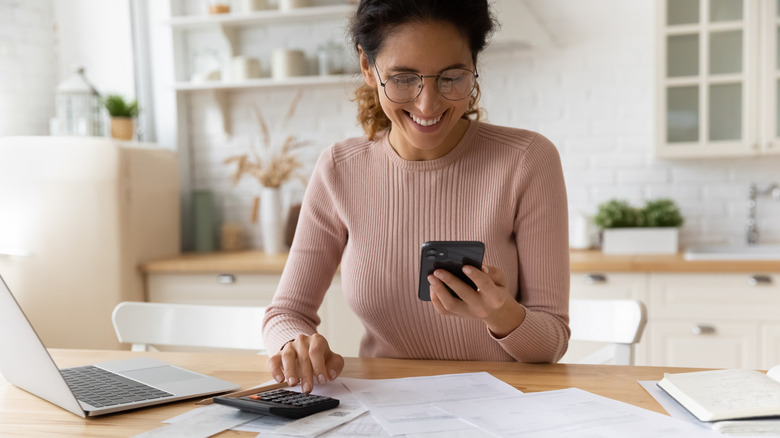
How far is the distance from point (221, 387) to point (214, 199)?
8.74ft

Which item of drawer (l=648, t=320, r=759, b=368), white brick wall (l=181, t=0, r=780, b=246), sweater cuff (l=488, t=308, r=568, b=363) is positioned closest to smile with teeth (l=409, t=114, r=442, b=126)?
sweater cuff (l=488, t=308, r=568, b=363)

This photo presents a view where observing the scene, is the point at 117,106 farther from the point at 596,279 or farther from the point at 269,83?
the point at 596,279

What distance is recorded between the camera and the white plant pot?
299 cm

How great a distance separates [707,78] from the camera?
2.91 meters

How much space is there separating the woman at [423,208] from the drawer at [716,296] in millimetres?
1420

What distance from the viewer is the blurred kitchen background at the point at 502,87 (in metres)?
2.91

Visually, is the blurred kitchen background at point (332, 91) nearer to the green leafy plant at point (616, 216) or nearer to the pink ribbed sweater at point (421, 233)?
the green leafy plant at point (616, 216)

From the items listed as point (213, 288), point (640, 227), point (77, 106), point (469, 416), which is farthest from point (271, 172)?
point (469, 416)

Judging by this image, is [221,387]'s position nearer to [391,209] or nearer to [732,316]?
[391,209]

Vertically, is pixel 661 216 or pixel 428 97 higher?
pixel 428 97

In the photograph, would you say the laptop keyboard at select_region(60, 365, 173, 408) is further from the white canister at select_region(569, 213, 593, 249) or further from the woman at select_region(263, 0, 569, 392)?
the white canister at select_region(569, 213, 593, 249)

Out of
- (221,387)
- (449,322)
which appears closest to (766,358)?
(449,322)

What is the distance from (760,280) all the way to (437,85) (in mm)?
1831

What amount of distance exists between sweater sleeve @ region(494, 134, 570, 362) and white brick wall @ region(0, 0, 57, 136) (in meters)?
2.57
